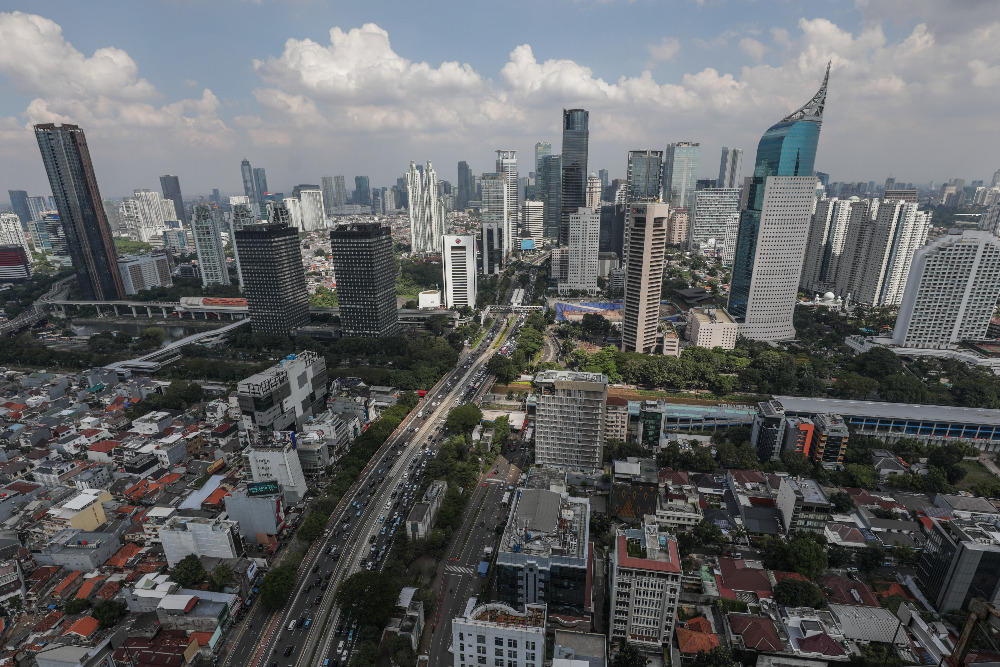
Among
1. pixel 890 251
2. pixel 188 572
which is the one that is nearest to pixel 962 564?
pixel 188 572

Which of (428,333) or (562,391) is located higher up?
(562,391)

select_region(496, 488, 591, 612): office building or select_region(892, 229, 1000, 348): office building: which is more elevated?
select_region(892, 229, 1000, 348): office building

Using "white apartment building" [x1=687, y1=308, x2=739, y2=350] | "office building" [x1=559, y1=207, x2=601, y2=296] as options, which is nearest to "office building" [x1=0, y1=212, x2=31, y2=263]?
"office building" [x1=559, y1=207, x2=601, y2=296]

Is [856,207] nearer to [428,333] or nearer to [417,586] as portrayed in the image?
[428,333]

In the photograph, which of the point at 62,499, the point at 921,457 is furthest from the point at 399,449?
the point at 921,457

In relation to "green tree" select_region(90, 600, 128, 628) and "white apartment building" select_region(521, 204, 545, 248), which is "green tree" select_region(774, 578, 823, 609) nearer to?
"green tree" select_region(90, 600, 128, 628)
